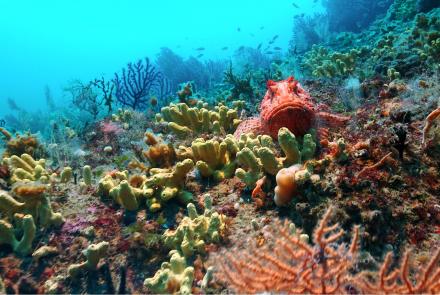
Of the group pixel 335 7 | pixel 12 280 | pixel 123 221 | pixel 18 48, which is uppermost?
pixel 18 48

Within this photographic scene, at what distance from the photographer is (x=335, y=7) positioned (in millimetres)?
23469

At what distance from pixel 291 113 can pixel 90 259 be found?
3.01 meters

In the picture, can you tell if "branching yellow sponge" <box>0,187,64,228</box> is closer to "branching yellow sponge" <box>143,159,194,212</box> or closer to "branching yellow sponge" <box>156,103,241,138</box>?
"branching yellow sponge" <box>143,159,194,212</box>

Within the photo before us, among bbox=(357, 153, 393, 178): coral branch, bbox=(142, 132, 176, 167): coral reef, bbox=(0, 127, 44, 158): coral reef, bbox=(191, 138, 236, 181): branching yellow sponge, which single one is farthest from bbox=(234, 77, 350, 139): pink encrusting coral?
bbox=(0, 127, 44, 158): coral reef

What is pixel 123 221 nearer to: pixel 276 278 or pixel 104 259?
pixel 104 259

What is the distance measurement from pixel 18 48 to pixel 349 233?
546 ft

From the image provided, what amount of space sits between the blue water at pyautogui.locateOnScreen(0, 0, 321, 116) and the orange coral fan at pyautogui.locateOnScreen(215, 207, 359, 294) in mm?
132623

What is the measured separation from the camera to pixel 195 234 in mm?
3781

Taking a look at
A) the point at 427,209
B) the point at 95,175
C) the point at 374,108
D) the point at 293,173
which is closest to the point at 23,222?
the point at 95,175

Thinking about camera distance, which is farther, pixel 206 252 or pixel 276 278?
pixel 206 252

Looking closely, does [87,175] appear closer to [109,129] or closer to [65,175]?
[65,175]

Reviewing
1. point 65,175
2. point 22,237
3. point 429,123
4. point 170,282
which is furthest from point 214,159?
point 429,123

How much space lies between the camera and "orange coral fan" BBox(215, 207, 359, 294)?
2084 mm

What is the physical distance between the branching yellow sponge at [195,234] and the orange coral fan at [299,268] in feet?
4.07
